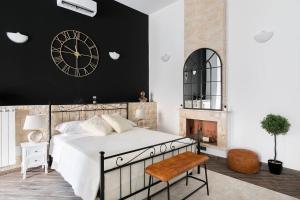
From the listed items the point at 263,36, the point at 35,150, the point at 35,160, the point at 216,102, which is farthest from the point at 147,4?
the point at 35,160

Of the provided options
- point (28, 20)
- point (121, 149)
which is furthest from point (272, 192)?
point (28, 20)

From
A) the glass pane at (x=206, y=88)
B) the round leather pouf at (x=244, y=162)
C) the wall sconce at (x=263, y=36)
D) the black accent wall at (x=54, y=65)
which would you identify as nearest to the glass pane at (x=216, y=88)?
the glass pane at (x=206, y=88)

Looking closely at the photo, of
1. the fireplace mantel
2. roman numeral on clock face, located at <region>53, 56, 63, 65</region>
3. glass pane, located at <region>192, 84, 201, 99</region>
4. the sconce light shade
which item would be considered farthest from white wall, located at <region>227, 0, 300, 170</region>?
roman numeral on clock face, located at <region>53, 56, 63, 65</region>

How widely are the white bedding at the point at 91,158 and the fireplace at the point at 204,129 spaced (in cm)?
154

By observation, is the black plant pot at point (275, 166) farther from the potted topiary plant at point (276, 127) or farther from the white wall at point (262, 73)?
the white wall at point (262, 73)

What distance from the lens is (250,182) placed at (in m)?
2.94

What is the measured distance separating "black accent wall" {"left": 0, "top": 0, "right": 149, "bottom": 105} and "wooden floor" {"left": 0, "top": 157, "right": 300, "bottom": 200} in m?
1.39

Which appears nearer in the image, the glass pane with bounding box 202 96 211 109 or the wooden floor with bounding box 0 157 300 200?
the wooden floor with bounding box 0 157 300 200

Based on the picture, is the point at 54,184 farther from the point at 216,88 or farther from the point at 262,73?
the point at 262,73

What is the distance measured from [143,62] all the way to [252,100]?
10.7ft

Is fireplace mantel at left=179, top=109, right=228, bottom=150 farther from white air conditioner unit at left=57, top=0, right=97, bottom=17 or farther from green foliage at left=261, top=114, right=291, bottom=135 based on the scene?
white air conditioner unit at left=57, top=0, right=97, bottom=17

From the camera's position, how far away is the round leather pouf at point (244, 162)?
3229mm

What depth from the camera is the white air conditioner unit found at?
12.6 feet

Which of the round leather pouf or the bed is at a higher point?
the bed
